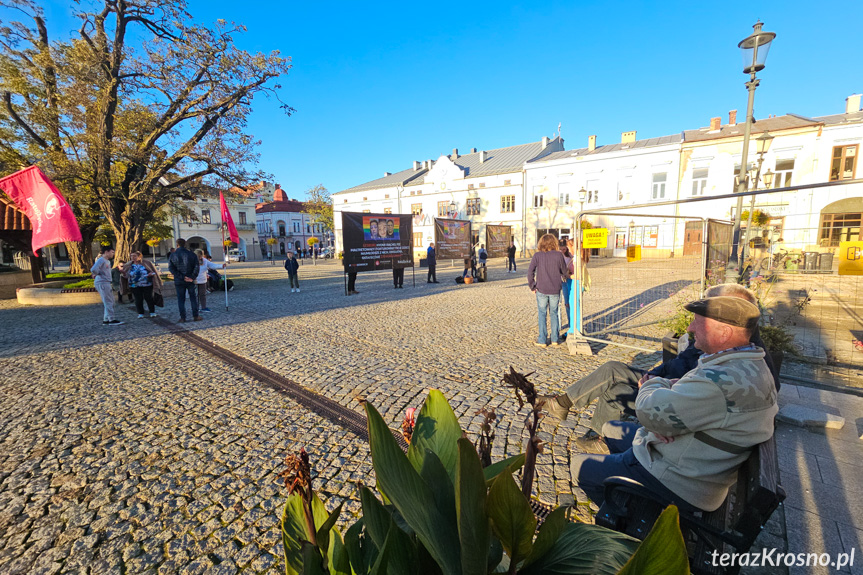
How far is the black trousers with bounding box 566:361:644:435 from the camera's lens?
3234mm

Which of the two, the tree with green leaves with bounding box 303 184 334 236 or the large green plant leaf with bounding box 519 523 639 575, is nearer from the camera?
the large green plant leaf with bounding box 519 523 639 575

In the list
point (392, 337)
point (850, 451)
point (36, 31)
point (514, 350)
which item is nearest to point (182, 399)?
point (392, 337)

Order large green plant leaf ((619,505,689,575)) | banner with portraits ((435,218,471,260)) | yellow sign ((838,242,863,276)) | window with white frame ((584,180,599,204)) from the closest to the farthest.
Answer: large green plant leaf ((619,505,689,575)) < yellow sign ((838,242,863,276)) < banner with portraits ((435,218,471,260)) < window with white frame ((584,180,599,204))

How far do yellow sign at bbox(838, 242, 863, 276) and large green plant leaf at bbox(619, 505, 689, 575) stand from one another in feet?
15.4

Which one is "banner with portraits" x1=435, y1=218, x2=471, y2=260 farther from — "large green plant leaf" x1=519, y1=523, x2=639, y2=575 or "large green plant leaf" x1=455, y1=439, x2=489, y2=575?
"large green plant leaf" x1=455, y1=439, x2=489, y2=575

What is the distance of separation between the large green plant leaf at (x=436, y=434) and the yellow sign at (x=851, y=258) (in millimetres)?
4670

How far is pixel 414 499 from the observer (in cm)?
57

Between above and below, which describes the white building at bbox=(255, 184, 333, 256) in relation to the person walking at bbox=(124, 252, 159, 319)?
above

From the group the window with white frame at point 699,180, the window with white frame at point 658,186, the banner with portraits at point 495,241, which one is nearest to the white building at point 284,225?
the banner with portraits at point 495,241

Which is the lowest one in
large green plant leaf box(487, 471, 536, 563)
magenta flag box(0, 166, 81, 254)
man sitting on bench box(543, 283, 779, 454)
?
man sitting on bench box(543, 283, 779, 454)

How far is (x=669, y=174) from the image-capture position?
1157 inches

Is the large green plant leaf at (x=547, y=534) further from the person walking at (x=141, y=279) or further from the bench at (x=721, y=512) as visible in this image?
Answer: the person walking at (x=141, y=279)

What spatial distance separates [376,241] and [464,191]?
28883mm

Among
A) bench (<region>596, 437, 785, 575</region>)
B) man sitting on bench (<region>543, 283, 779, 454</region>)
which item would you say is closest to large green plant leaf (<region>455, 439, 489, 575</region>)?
bench (<region>596, 437, 785, 575</region>)
